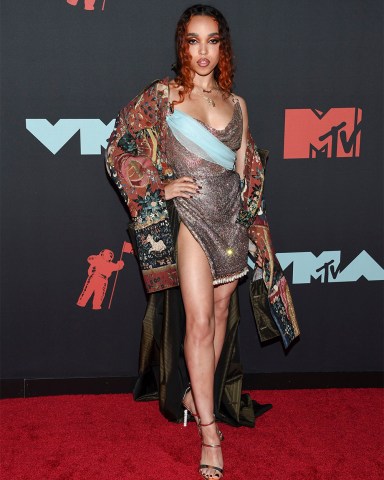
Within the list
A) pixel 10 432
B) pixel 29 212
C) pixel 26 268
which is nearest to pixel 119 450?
pixel 10 432

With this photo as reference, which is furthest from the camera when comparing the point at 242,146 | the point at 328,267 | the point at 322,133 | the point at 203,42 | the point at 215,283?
the point at 328,267

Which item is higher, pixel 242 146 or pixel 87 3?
pixel 87 3

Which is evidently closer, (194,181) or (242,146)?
(194,181)

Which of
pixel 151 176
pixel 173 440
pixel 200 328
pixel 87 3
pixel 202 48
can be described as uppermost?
pixel 87 3

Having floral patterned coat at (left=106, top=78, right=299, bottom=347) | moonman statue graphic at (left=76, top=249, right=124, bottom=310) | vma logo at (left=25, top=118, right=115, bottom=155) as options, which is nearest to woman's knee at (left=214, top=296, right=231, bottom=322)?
floral patterned coat at (left=106, top=78, right=299, bottom=347)

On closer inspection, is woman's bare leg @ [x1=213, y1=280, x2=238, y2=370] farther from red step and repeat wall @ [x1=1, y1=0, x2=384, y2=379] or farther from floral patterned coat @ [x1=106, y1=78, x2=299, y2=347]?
red step and repeat wall @ [x1=1, y1=0, x2=384, y2=379]

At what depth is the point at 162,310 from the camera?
3.09 m

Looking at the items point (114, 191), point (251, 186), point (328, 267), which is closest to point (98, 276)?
point (114, 191)

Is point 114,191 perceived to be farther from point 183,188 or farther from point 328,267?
point 328,267

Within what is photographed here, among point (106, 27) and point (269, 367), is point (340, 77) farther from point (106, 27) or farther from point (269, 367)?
point (269, 367)

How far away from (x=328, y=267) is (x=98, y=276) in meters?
1.13

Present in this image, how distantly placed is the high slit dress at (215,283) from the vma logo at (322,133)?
0.47 m

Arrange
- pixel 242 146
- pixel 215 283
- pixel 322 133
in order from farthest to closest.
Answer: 1. pixel 322 133
2. pixel 242 146
3. pixel 215 283

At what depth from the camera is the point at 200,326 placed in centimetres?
265
